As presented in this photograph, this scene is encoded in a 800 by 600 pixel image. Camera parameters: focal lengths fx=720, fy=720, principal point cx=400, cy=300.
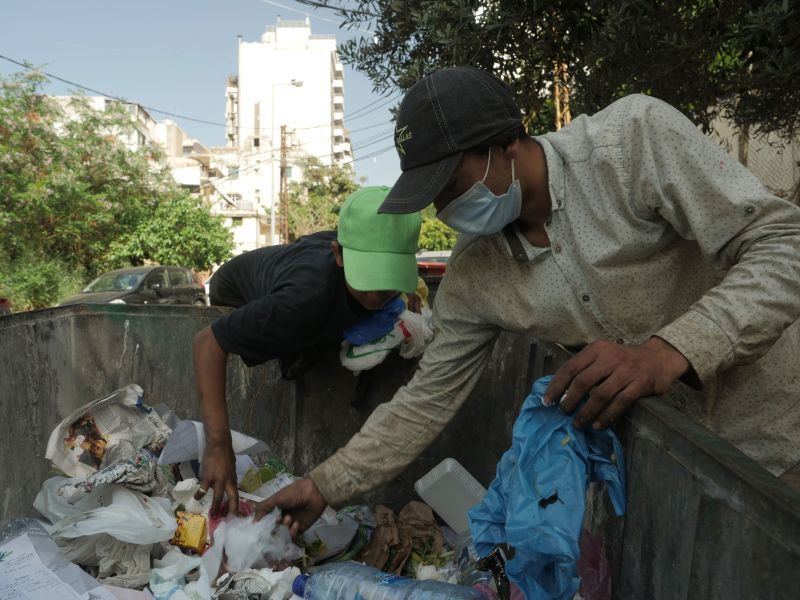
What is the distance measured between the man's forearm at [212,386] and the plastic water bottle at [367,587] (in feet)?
1.95

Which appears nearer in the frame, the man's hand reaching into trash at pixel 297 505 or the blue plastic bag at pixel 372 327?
the man's hand reaching into trash at pixel 297 505

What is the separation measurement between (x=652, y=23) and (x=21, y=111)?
1735 cm

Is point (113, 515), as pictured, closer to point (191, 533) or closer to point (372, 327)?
point (191, 533)

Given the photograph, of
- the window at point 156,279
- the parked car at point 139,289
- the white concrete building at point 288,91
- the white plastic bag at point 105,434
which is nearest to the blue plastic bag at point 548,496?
the white plastic bag at point 105,434

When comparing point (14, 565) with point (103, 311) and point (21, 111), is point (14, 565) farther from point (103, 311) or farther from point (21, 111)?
point (21, 111)

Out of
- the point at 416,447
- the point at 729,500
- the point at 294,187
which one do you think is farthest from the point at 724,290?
the point at 294,187

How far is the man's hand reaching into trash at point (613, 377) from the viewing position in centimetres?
139

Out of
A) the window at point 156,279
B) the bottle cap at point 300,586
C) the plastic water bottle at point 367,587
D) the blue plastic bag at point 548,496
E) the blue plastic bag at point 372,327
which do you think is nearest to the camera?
the blue plastic bag at point 548,496

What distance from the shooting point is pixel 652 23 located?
385cm

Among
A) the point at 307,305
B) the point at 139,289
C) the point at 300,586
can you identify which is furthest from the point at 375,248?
the point at 139,289

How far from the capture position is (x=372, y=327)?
2701 millimetres

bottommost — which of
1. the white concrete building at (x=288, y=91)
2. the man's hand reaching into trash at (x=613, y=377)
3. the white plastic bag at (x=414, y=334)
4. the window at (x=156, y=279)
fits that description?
the window at (x=156, y=279)

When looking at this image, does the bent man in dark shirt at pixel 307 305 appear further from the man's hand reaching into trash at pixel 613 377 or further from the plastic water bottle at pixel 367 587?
the man's hand reaching into trash at pixel 613 377

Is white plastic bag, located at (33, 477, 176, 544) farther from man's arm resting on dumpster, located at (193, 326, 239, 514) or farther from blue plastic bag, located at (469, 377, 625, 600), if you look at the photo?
A: blue plastic bag, located at (469, 377, 625, 600)
